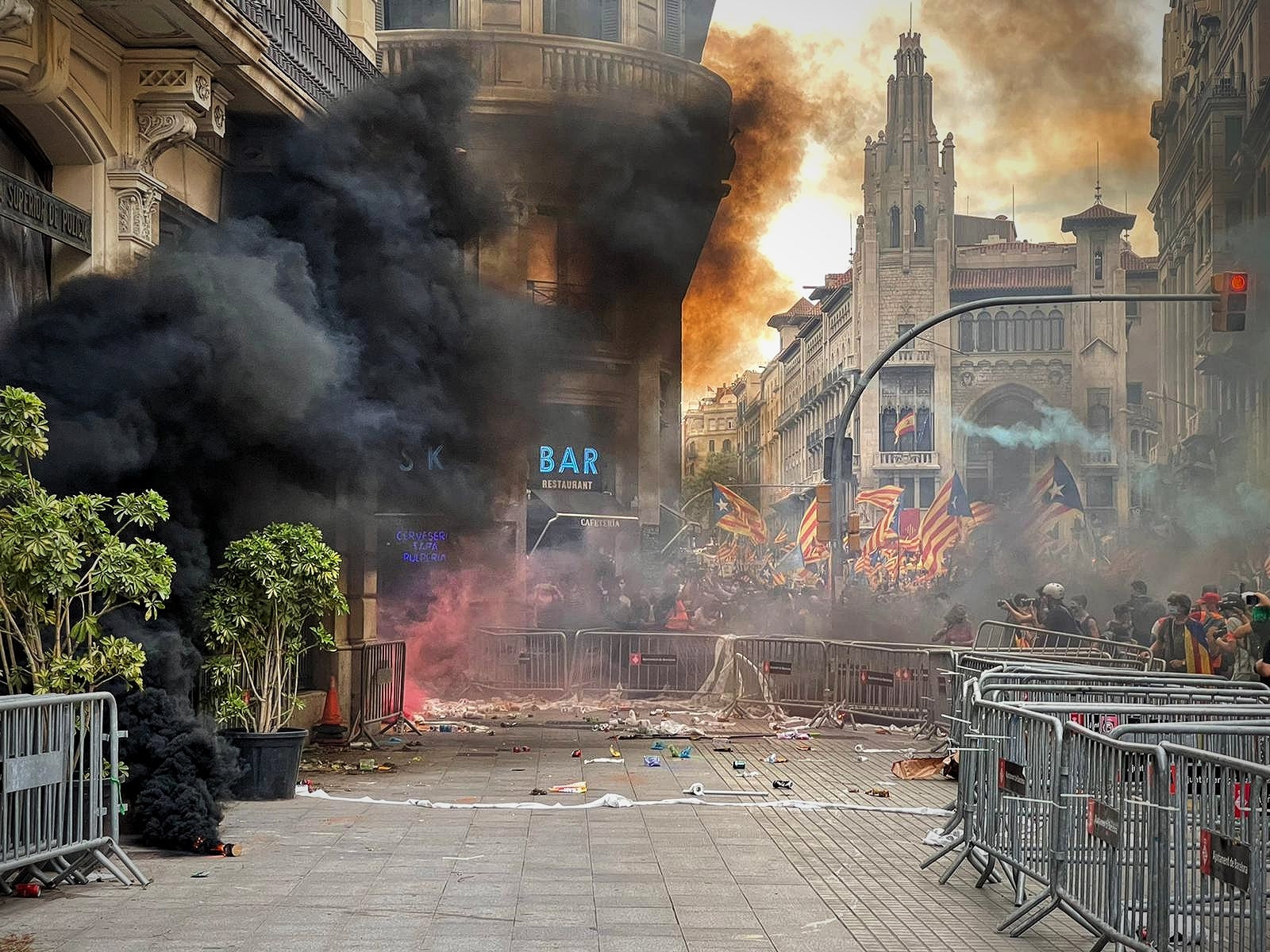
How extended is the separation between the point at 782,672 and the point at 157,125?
9.74 m

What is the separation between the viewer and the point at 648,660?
19.6 m

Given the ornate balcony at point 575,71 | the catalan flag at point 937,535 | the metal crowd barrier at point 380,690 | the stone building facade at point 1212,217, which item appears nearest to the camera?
the metal crowd barrier at point 380,690

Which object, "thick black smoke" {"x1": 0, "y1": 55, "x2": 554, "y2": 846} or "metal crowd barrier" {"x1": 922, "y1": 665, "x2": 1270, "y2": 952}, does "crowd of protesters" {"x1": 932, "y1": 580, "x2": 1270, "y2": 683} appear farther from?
"thick black smoke" {"x1": 0, "y1": 55, "x2": 554, "y2": 846}

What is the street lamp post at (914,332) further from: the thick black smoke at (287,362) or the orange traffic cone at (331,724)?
the orange traffic cone at (331,724)

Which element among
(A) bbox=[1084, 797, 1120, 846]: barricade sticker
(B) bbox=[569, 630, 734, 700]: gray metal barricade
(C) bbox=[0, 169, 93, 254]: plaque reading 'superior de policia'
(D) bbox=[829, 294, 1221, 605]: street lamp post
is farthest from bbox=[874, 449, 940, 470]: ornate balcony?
(A) bbox=[1084, 797, 1120, 846]: barricade sticker

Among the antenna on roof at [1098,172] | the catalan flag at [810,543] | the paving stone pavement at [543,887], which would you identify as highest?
the antenna on roof at [1098,172]

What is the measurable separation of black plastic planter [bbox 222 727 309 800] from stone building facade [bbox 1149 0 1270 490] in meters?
26.0

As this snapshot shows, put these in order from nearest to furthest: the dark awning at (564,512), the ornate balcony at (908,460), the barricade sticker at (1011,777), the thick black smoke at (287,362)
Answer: the barricade sticker at (1011,777), the thick black smoke at (287,362), the dark awning at (564,512), the ornate balcony at (908,460)

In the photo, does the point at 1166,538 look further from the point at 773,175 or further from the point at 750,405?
the point at 750,405

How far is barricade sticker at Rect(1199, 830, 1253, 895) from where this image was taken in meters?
5.26

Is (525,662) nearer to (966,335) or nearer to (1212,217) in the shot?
(1212,217)

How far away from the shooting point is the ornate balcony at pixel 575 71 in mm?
24578

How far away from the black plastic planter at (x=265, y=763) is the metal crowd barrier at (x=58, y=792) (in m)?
2.56

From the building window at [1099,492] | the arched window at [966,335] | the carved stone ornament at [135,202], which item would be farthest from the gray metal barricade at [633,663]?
the arched window at [966,335]
